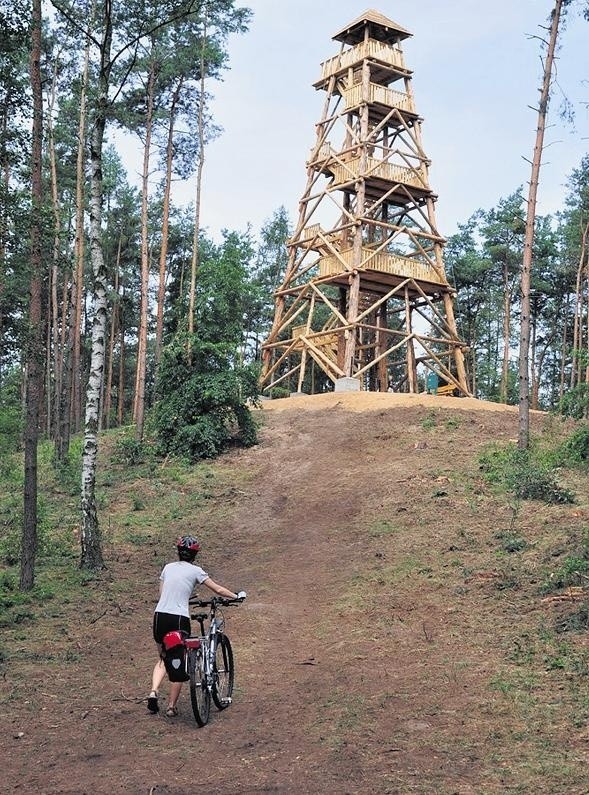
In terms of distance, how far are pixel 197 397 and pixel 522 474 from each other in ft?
32.0

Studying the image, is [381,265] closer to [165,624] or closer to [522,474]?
[522,474]

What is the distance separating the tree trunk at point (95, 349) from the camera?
13102 millimetres

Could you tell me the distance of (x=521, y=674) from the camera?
7879 mm

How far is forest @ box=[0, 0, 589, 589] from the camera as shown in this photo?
1255cm

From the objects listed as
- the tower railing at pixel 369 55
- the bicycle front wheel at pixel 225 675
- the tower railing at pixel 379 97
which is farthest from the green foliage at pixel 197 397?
the tower railing at pixel 369 55

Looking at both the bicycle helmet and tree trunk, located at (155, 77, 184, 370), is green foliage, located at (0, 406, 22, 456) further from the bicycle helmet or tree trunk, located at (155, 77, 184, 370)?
tree trunk, located at (155, 77, 184, 370)

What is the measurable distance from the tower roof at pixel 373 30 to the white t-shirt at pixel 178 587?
106ft

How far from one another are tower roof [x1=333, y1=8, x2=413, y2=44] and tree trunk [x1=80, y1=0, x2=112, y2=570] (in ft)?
76.8

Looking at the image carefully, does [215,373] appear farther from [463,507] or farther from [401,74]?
[401,74]

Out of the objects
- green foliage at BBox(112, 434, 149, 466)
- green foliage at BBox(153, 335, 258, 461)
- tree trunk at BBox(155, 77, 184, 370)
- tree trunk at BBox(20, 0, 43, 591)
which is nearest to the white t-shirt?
tree trunk at BBox(20, 0, 43, 591)

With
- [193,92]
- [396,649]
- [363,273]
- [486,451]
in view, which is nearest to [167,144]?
[193,92]

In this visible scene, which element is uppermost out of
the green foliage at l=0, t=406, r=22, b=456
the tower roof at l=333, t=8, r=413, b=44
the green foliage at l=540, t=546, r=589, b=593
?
the tower roof at l=333, t=8, r=413, b=44

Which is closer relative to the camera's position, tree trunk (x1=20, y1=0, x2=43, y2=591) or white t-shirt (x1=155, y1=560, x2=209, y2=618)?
white t-shirt (x1=155, y1=560, x2=209, y2=618)

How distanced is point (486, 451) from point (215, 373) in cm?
778
